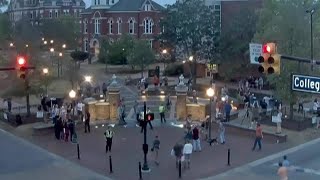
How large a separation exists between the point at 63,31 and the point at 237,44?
3927cm

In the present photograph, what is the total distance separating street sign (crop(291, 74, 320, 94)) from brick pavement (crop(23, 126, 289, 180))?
887cm

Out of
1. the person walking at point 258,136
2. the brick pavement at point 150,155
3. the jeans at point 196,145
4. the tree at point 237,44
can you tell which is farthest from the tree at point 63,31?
the person walking at point 258,136

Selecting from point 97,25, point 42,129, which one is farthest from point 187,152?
point 97,25

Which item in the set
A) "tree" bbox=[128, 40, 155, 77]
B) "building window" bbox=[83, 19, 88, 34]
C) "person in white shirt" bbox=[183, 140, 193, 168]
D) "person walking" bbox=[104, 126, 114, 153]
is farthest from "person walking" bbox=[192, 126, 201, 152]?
"building window" bbox=[83, 19, 88, 34]

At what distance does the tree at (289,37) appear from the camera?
34.5m

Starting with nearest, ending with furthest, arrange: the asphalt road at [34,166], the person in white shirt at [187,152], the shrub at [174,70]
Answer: the asphalt road at [34,166] → the person in white shirt at [187,152] → the shrub at [174,70]

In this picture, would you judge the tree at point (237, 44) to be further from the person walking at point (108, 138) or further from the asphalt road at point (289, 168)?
the person walking at point (108, 138)

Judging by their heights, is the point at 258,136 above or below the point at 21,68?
below

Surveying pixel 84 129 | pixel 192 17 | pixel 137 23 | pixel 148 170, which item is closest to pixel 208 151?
pixel 148 170

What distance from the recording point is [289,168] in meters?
24.5

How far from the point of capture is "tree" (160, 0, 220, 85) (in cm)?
5709

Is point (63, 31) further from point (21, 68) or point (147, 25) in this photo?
point (21, 68)

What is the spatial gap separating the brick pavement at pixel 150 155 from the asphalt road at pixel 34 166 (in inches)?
22.7

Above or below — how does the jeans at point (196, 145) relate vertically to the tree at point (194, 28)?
below
